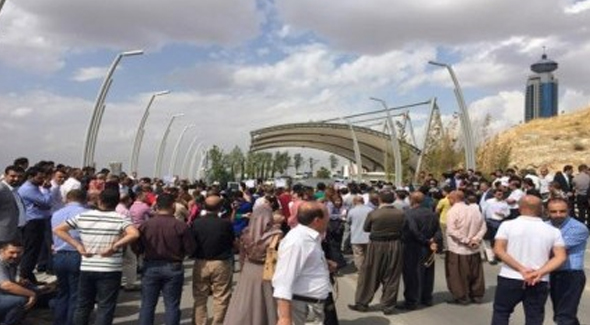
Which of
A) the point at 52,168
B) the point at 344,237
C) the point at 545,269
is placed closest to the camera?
the point at 545,269

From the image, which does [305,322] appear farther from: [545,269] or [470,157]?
[470,157]

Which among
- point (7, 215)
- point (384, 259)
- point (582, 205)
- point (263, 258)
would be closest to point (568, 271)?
point (263, 258)

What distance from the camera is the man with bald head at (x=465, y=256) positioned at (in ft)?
36.4

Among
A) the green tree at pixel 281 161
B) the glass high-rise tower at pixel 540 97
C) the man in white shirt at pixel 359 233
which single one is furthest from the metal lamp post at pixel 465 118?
the glass high-rise tower at pixel 540 97

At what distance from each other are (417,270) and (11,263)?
6.11 meters

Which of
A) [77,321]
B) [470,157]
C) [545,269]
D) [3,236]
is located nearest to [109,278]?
[77,321]

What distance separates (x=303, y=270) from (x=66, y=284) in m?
3.88

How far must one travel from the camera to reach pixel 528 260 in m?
6.70

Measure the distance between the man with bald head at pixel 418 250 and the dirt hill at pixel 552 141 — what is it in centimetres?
5835

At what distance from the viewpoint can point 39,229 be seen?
11.3 m

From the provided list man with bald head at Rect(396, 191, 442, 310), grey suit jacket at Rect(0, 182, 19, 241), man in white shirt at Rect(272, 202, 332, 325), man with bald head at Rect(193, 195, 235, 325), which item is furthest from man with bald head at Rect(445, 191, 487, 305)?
grey suit jacket at Rect(0, 182, 19, 241)

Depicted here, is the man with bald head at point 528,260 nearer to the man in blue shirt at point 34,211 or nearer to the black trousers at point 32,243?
the black trousers at point 32,243

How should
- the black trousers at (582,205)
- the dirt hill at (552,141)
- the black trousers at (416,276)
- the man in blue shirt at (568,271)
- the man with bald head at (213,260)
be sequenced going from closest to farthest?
the man in blue shirt at (568,271) < the man with bald head at (213,260) < the black trousers at (416,276) < the black trousers at (582,205) < the dirt hill at (552,141)

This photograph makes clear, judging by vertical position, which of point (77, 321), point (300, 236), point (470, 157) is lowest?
point (77, 321)
